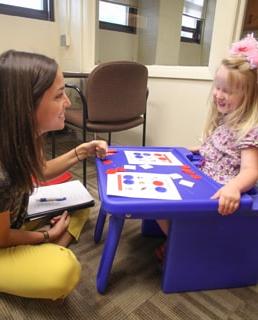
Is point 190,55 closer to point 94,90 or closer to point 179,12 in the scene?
point 179,12

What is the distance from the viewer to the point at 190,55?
2211mm

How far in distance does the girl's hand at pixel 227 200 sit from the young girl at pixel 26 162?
0.43m

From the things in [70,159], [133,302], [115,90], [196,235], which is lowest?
[133,302]

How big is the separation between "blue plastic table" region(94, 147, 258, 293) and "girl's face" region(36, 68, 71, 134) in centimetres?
21

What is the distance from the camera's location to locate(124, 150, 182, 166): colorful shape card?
0.93 metres

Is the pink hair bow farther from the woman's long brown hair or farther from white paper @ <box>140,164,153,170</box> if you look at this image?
the woman's long brown hair

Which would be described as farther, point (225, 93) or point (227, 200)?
point (225, 93)

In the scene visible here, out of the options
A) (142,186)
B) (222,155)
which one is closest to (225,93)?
(222,155)

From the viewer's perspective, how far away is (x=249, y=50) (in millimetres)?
846

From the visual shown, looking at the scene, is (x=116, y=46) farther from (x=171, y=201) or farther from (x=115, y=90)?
(x=171, y=201)

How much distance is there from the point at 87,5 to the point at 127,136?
1.11m

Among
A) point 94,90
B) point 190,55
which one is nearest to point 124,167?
point 94,90

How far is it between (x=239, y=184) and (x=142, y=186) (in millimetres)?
260

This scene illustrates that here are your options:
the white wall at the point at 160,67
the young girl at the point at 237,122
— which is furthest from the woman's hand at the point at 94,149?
the white wall at the point at 160,67
